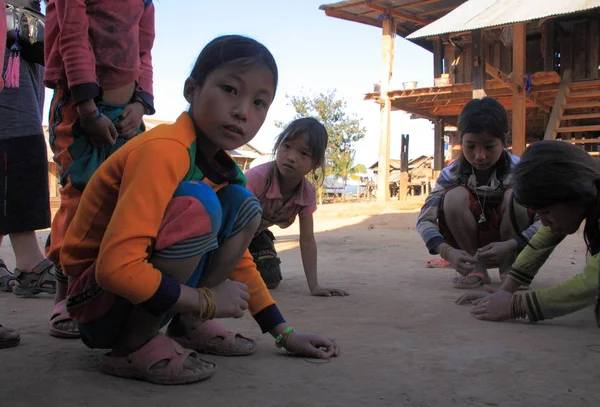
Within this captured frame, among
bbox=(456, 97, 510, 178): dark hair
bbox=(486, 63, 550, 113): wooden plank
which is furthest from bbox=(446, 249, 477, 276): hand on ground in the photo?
bbox=(486, 63, 550, 113): wooden plank

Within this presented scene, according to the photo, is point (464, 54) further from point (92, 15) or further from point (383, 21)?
point (92, 15)

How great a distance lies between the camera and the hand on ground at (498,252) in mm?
2818

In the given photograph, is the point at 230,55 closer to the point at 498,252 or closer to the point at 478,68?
the point at 498,252

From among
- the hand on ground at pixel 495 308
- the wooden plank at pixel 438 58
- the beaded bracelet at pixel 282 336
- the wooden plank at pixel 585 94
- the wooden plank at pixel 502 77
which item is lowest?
the hand on ground at pixel 495 308

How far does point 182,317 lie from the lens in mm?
1762

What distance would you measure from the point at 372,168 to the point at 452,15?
3009 centimetres

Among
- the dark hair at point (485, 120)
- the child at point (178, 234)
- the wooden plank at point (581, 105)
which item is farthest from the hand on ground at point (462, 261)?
the wooden plank at point (581, 105)

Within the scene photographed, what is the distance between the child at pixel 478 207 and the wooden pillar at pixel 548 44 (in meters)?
9.06

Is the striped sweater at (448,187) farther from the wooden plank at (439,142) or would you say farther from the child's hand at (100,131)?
the wooden plank at (439,142)

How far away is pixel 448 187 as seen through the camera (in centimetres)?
334

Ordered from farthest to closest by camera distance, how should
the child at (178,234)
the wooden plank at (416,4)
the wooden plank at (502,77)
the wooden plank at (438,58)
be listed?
A: the wooden plank at (438,58) → the wooden plank at (416,4) → the wooden plank at (502,77) → the child at (178,234)

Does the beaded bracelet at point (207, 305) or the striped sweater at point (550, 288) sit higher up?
the beaded bracelet at point (207, 305)

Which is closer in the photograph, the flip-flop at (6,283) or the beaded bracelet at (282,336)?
the beaded bracelet at (282,336)

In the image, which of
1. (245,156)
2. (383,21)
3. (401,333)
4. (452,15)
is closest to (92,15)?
(401,333)
